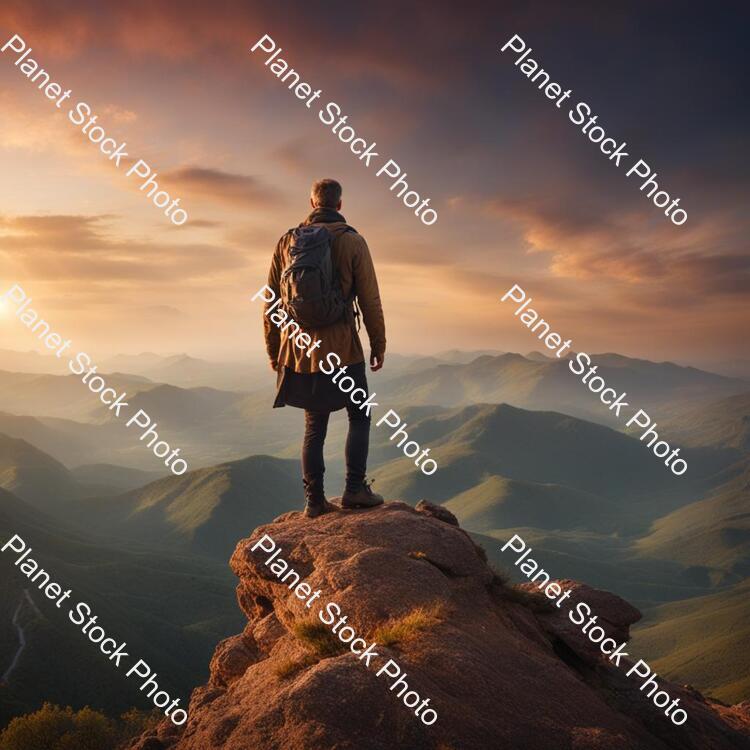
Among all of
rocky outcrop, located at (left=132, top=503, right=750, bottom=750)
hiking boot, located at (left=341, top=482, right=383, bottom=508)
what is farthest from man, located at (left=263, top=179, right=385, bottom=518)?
rocky outcrop, located at (left=132, top=503, right=750, bottom=750)

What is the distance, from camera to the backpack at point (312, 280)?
802 centimetres

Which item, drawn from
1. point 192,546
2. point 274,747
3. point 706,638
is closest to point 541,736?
point 274,747

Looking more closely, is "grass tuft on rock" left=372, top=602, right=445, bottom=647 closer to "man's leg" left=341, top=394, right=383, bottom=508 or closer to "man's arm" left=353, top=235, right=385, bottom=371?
"man's leg" left=341, top=394, right=383, bottom=508

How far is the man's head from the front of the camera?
8820mm

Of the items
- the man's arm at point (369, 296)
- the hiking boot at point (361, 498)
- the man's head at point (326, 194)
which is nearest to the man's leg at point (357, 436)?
the man's arm at point (369, 296)

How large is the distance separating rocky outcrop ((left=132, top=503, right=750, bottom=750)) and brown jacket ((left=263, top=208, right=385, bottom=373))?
3.24 metres

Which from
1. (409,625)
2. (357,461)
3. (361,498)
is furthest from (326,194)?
(409,625)

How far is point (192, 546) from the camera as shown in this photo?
18312 cm

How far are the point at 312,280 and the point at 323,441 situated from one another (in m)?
2.73

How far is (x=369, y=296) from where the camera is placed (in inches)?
342

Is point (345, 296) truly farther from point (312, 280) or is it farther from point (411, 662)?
point (411, 662)

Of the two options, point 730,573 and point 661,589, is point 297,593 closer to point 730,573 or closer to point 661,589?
point 661,589

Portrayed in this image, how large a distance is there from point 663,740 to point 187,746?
6.86m

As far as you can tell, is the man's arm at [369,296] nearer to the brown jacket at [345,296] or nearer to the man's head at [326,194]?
the brown jacket at [345,296]
